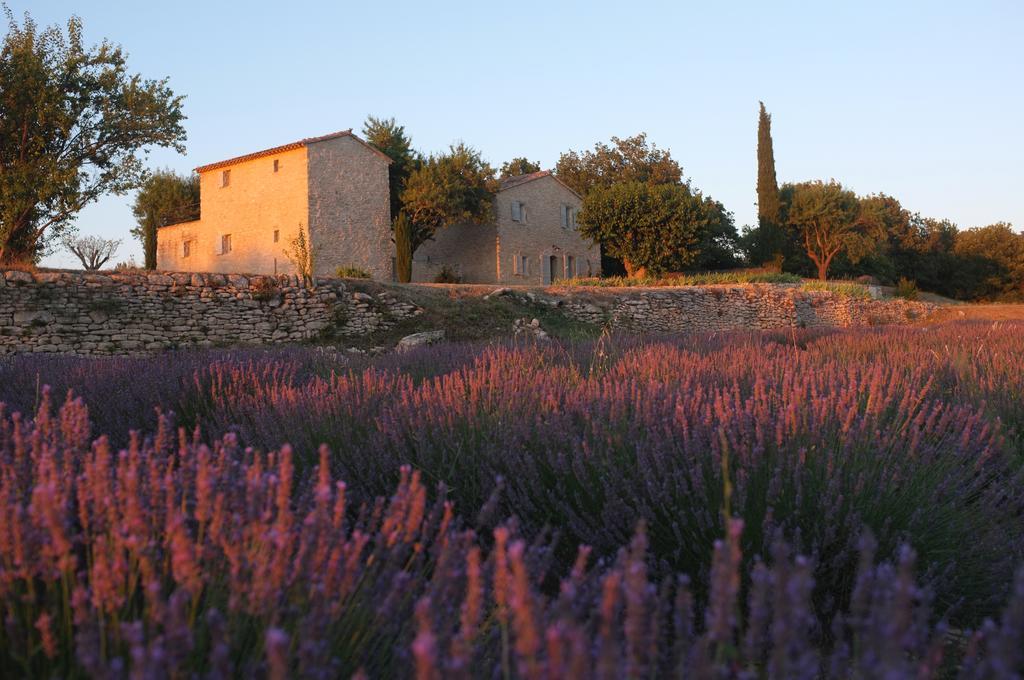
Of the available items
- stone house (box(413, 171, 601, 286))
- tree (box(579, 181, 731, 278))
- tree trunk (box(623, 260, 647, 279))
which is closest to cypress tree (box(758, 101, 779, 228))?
tree (box(579, 181, 731, 278))

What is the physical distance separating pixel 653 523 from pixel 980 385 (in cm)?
256

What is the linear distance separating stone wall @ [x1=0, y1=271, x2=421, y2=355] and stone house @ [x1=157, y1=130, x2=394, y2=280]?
1010cm

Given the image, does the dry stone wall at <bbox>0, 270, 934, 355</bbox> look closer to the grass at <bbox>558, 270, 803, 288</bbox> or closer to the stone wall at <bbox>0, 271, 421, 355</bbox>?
the stone wall at <bbox>0, 271, 421, 355</bbox>

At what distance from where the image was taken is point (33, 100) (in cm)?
1648

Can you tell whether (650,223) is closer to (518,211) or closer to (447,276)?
(518,211)

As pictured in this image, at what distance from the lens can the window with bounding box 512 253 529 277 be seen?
29.9 metres

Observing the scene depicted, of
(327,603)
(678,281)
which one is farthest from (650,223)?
(327,603)

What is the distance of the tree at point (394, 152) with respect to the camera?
2822cm

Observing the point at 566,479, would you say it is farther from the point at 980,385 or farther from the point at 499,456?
the point at 980,385

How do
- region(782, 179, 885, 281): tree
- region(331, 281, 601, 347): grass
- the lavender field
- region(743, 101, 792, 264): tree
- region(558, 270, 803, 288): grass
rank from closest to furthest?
the lavender field
region(331, 281, 601, 347): grass
region(558, 270, 803, 288): grass
region(743, 101, 792, 264): tree
region(782, 179, 885, 281): tree

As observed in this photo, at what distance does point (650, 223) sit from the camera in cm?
2833

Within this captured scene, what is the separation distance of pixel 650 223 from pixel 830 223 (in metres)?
11.7

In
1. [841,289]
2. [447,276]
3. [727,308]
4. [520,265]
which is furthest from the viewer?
[520,265]

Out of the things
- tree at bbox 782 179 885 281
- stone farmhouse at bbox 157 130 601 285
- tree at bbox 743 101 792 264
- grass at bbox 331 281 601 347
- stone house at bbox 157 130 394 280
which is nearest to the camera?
grass at bbox 331 281 601 347
